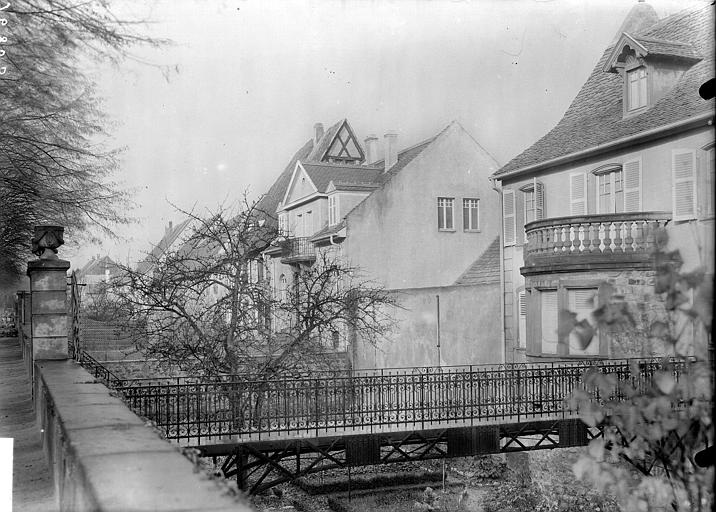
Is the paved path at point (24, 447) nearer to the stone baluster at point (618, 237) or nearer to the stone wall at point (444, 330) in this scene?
the stone wall at point (444, 330)

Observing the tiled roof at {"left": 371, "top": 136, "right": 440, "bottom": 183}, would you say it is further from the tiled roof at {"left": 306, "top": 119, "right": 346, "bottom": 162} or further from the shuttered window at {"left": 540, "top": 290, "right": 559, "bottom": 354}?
the shuttered window at {"left": 540, "top": 290, "right": 559, "bottom": 354}

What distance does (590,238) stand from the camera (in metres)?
12.1

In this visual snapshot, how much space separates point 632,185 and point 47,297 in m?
9.20

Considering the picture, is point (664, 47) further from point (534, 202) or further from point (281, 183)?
point (281, 183)

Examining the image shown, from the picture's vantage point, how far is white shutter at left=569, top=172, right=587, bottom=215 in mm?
12740

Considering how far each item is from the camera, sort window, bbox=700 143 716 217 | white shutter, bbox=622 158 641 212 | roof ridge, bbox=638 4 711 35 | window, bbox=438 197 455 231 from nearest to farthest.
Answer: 1. window, bbox=700 143 716 217
2. white shutter, bbox=622 158 641 212
3. roof ridge, bbox=638 4 711 35
4. window, bbox=438 197 455 231

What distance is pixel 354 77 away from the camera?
12.0 meters

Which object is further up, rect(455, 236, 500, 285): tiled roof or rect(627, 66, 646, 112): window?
rect(627, 66, 646, 112): window

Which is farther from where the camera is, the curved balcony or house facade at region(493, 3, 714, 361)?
the curved balcony

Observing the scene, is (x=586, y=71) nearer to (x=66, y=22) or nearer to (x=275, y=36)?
(x=275, y=36)

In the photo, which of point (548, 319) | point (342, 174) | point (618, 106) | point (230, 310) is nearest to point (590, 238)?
point (548, 319)

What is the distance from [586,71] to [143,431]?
41.2 feet

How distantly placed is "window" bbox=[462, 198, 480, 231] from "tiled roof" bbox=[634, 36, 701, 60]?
5.54 meters

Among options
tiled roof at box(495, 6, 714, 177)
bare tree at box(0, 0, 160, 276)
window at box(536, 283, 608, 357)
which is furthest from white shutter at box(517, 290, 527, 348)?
bare tree at box(0, 0, 160, 276)
